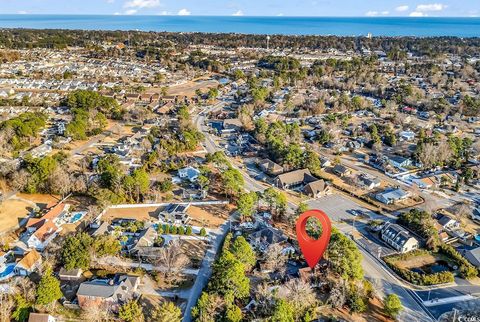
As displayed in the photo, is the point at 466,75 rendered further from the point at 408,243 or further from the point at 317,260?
the point at 317,260

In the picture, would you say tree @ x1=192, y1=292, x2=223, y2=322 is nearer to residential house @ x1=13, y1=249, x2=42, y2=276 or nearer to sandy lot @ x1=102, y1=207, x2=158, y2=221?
residential house @ x1=13, y1=249, x2=42, y2=276

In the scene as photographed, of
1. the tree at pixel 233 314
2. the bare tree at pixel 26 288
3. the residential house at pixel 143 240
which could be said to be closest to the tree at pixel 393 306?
the tree at pixel 233 314

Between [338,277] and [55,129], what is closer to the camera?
[338,277]

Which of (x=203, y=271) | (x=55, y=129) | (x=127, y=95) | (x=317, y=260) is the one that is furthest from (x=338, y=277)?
(x=127, y=95)

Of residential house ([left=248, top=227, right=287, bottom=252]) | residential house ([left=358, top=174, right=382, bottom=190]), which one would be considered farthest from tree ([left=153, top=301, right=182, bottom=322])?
residential house ([left=358, top=174, right=382, bottom=190])

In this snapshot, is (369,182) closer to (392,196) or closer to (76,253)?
(392,196)
